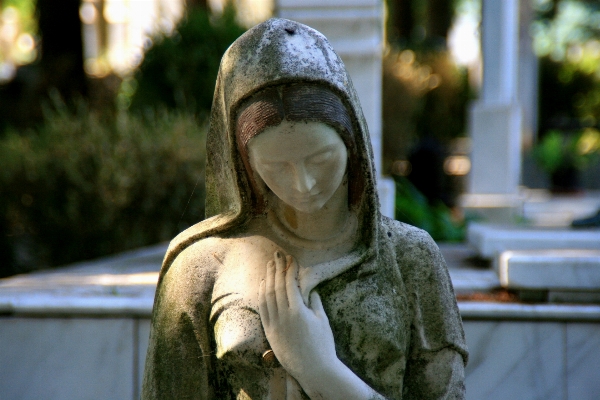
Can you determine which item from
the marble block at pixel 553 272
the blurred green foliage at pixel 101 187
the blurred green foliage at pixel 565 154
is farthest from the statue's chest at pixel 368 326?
the blurred green foliage at pixel 565 154

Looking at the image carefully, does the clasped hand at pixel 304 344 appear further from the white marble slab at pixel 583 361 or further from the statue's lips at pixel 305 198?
the white marble slab at pixel 583 361

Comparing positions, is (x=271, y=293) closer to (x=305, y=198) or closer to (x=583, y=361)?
(x=305, y=198)

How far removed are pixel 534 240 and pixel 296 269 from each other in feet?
9.26

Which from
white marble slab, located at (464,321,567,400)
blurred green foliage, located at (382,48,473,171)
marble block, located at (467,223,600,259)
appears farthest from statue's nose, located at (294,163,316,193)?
blurred green foliage, located at (382,48,473,171)

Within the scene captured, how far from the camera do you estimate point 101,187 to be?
5.89 m

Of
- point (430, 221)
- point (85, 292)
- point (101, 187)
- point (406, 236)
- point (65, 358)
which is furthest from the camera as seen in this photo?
point (430, 221)

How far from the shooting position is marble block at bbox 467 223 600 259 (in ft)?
13.6

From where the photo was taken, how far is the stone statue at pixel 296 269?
1.58 metres

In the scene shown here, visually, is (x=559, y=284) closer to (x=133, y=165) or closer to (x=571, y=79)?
(x=133, y=165)

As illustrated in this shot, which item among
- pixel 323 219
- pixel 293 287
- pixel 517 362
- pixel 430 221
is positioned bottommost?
pixel 430 221

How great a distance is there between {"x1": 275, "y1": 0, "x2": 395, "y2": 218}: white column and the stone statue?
261 centimetres

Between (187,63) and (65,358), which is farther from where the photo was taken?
(187,63)

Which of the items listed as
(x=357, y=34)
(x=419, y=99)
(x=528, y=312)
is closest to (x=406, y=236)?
(x=528, y=312)

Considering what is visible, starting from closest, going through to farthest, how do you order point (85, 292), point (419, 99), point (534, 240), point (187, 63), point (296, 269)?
point (296, 269)
point (85, 292)
point (534, 240)
point (187, 63)
point (419, 99)
